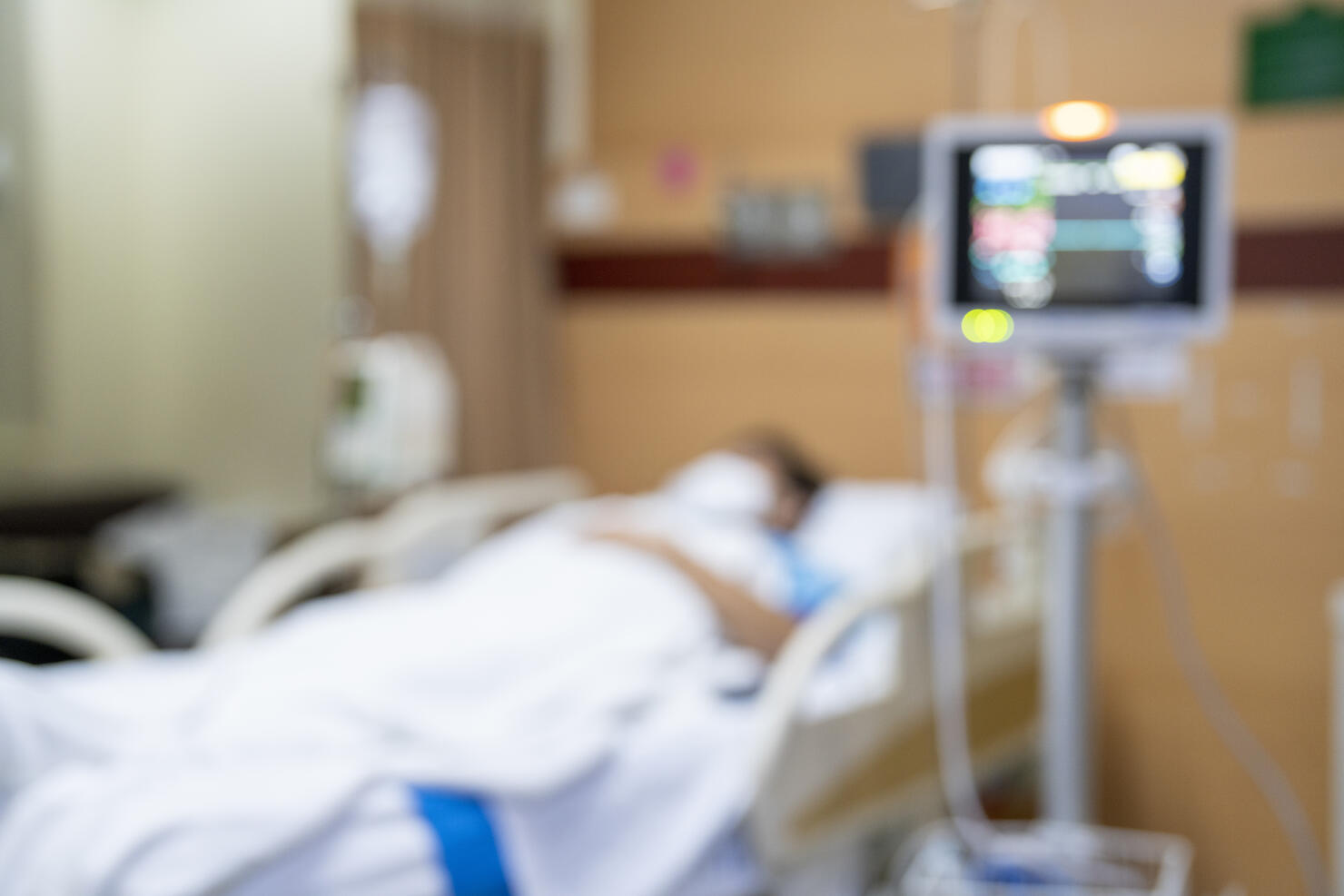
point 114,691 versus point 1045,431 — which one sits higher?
point 1045,431

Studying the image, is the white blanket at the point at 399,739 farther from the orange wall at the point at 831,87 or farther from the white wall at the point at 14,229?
the orange wall at the point at 831,87

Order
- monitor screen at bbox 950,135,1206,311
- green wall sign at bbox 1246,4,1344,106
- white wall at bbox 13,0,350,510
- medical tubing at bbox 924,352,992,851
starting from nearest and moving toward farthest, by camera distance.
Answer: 1. monitor screen at bbox 950,135,1206,311
2. medical tubing at bbox 924,352,992,851
3. green wall sign at bbox 1246,4,1344,106
4. white wall at bbox 13,0,350,510

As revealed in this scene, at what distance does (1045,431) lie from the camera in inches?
125

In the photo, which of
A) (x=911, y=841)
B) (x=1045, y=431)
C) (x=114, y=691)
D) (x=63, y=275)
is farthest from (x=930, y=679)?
(x=63, y=275)

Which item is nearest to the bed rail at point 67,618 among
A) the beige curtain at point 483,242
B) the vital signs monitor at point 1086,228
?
the beige curtain at point 483,242

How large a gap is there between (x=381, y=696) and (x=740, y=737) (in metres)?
0.54

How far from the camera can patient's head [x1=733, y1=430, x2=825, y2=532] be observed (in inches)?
118

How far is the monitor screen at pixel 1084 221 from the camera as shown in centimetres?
197

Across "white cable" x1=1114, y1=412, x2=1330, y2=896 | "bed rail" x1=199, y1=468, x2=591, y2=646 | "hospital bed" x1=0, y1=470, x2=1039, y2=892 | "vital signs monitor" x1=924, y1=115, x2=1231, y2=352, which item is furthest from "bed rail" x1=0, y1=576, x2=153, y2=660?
"white cable" x1=1114, y1=412, x2=1330, y2=896

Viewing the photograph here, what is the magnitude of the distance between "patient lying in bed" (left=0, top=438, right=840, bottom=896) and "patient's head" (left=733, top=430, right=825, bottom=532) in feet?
0.59

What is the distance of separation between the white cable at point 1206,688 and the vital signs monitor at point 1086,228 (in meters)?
1.06

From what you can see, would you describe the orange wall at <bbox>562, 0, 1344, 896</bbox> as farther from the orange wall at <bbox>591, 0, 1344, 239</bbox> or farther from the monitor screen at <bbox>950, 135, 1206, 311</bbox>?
the monitor screen at <bbox>950, 135, 1206, 311</bbox>

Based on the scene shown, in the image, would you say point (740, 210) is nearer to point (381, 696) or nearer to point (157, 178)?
point (157, 178)


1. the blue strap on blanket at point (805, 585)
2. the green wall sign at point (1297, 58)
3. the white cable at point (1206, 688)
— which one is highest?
the green wall sign at point (1297, 58)
